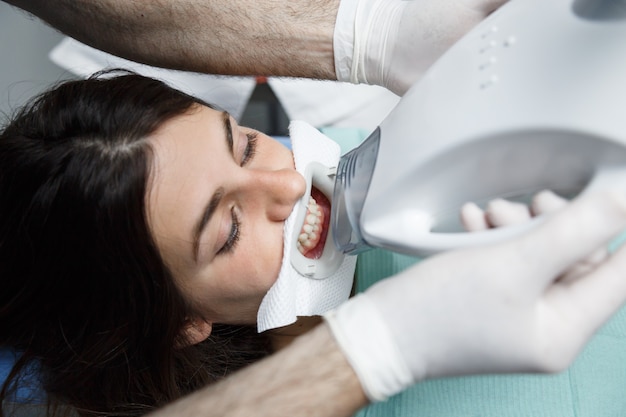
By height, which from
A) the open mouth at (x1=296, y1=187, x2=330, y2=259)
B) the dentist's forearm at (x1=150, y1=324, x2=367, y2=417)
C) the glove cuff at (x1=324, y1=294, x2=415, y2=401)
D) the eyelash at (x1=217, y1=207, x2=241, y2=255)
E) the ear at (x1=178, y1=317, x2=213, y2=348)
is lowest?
the ear at (x1=178, y1=317, x2=213, y2=348)

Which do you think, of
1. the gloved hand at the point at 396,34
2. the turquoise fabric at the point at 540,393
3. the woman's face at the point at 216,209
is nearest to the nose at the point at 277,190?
the woman's face at the point at 216,209

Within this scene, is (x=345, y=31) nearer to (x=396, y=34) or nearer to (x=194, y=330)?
(x=396, y=34)

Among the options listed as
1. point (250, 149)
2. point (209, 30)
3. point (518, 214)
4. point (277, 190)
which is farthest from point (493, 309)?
point (209, 30)

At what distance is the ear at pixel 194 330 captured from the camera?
107 centimetres

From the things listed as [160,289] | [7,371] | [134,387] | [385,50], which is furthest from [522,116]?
[7,371]

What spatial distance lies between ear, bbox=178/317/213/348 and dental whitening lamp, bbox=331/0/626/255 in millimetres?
368

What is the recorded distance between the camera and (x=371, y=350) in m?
0.69

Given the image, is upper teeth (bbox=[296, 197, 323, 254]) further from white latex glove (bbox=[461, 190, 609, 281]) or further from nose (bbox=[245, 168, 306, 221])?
white latex glove (bbox=[461, 190, 609, 281])

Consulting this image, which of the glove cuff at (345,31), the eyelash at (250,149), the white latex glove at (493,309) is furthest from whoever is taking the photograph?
the glove cuff at (345,31)

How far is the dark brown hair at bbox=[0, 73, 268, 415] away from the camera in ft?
3.15

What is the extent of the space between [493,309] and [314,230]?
462mm

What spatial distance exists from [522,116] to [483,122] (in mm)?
45

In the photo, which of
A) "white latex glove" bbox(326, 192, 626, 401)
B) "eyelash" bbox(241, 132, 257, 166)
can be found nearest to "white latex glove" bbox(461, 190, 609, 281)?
"white latex glove" bbox(326, 192, 626, 401)

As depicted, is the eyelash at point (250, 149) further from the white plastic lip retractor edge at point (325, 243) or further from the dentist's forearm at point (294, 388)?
the dentist's forearm at point (294, 388)
